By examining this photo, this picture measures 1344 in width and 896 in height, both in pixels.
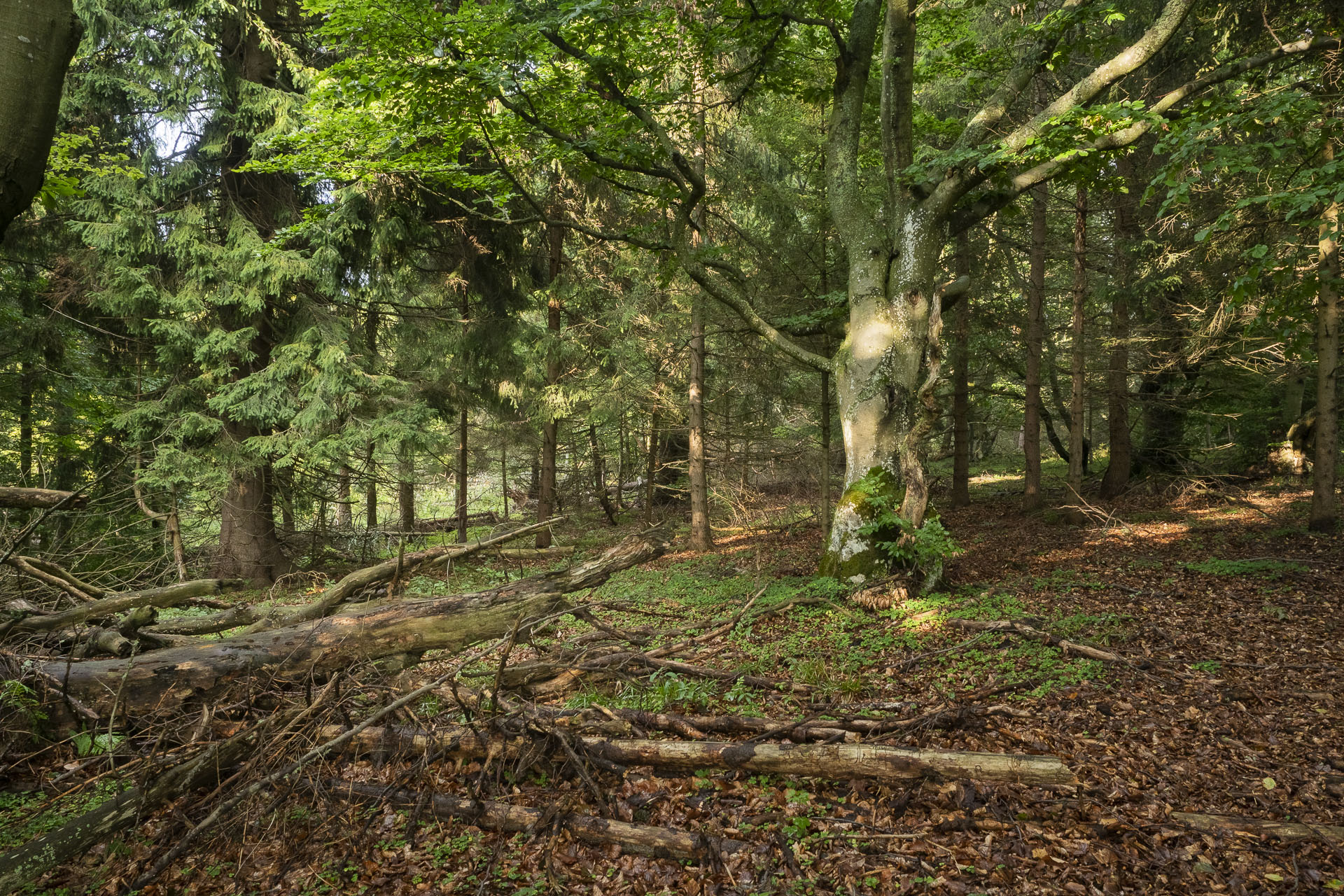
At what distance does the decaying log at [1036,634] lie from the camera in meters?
5.75

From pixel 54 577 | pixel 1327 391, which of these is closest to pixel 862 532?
pixel 1327 391

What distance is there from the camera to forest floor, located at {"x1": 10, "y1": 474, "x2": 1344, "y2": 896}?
332 cm

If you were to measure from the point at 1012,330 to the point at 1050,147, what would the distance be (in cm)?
985

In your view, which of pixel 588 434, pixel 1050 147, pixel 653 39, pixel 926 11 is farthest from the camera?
pixel 588 434

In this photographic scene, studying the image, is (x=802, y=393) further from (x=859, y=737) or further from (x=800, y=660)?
(x=859, y=737)

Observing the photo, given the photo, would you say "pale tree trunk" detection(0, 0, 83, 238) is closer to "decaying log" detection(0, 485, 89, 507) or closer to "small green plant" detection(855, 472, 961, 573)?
"decaying log" detection(0, 485, 89, 507)

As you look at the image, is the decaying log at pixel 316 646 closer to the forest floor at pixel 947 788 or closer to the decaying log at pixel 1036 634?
the forest floor at pixel 947 788

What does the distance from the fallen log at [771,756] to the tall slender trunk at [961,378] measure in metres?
11.3

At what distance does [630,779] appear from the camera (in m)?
4.24

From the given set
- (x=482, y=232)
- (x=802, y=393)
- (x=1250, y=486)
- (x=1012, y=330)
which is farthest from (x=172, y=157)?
(x=1250, y=486)

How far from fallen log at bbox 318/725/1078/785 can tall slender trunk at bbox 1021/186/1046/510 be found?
10.5 meters

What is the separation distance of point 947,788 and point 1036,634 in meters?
3.05

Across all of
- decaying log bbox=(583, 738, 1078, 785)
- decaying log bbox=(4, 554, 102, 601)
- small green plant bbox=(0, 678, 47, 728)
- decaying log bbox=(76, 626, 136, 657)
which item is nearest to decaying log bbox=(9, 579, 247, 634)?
decaying log bbox=(76, 626, 136, 657)

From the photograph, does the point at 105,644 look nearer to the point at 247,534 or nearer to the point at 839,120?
the point at 247,534
